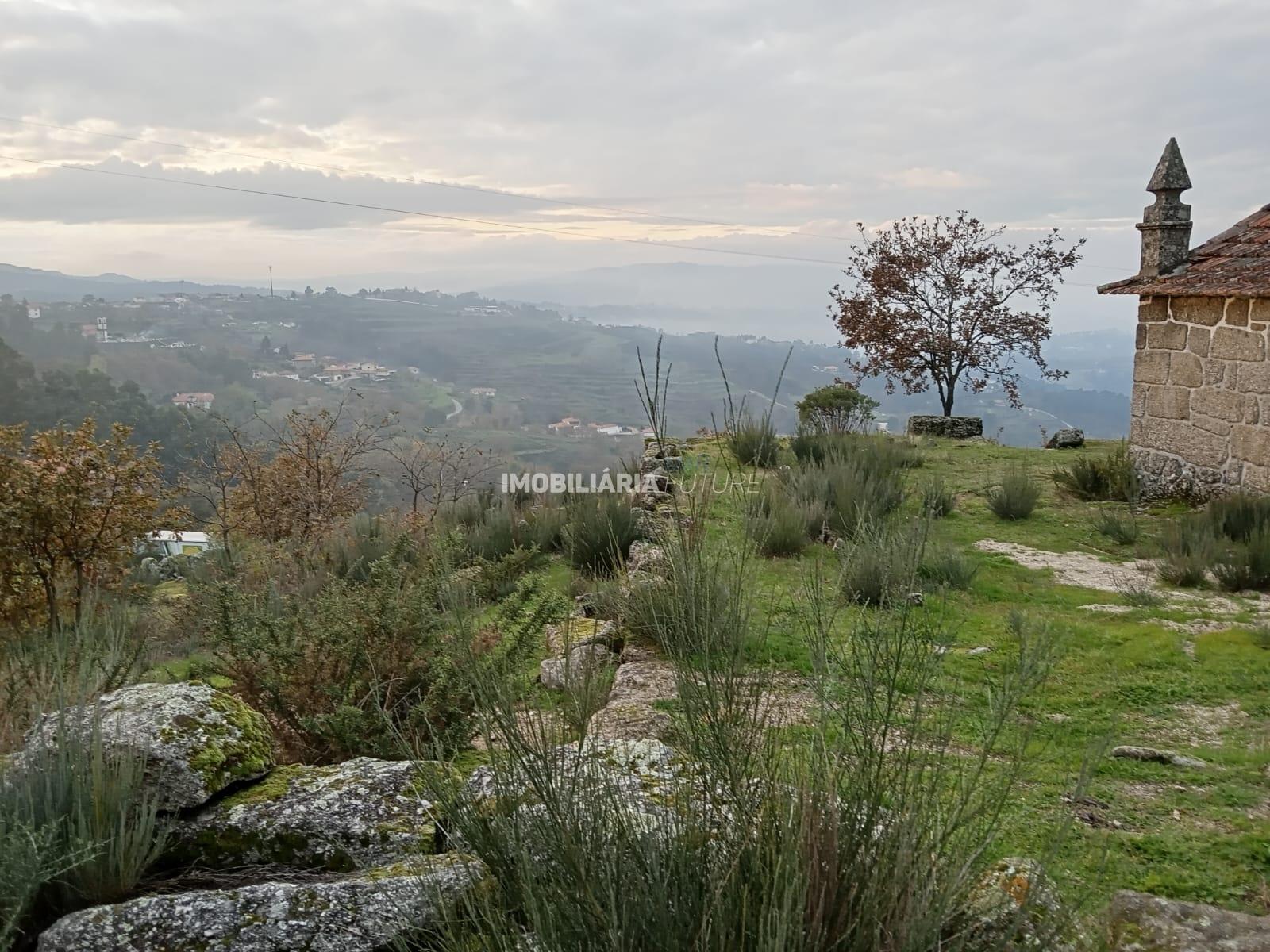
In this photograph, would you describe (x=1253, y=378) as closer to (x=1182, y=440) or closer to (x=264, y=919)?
(x=1182, y=440)

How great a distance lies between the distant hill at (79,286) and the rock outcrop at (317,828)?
63.0m

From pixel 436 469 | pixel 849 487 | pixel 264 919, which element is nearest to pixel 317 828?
pixel 264 919

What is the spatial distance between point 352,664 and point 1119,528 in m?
7.21

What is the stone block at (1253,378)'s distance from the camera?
336 inches

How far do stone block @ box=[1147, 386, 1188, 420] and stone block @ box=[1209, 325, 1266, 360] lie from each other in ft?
1.96

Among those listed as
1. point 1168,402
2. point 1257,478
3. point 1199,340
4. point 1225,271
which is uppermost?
point 1225,271

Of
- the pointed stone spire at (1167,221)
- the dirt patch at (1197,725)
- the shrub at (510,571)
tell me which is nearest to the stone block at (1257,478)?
the pointed stone spire at (1167,221)

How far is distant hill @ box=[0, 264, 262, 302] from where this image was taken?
63344 mm

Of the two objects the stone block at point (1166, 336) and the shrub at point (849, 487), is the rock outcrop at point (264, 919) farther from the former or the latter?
the stone block at point (1166, 336)

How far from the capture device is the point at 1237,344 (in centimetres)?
885

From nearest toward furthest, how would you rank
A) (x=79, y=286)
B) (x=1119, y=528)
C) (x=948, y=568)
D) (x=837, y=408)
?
(x=948, y=568), (x=1119, y=528), (x=837, y=408), (x=79, y=286)

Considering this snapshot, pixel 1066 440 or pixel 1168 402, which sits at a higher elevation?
pixel 1168 402

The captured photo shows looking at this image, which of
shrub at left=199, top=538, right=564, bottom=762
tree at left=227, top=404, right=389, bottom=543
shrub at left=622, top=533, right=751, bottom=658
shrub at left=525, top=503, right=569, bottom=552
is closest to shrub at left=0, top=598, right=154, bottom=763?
shrub at left=199, top=538, right=564, bottom=762

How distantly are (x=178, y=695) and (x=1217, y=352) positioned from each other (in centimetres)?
981
